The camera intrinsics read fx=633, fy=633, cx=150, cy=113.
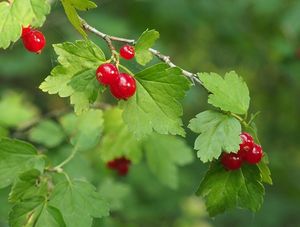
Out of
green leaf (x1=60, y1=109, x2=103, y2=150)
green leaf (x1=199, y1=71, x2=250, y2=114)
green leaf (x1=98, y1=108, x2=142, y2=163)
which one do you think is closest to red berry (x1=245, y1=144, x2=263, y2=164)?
green leaf (x1=199, y1=71, x2=250, y2=114)

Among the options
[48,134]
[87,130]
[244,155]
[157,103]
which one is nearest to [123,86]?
[157,103]

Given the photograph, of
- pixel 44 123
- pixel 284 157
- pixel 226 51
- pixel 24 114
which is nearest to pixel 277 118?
pixel 284 157

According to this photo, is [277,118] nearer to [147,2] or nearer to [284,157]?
[284,157]

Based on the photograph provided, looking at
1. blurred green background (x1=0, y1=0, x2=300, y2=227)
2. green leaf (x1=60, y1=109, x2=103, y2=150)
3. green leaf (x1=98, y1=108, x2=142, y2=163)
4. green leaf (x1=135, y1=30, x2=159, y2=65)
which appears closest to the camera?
green leaf (x1=135, y1=30, x2=159, y2=65)

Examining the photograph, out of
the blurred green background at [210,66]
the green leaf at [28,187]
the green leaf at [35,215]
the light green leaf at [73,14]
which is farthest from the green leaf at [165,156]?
the light green leaf at [73,14]

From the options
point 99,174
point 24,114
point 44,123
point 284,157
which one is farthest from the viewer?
point 284,157

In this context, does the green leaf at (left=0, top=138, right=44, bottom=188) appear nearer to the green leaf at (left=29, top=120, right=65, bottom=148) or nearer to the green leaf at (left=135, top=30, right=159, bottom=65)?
the green leaf at (left=135, top=30, right=159, bottom=65)

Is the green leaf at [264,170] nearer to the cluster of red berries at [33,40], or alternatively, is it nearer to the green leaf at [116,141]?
the cluster of red berries at [33,40]
